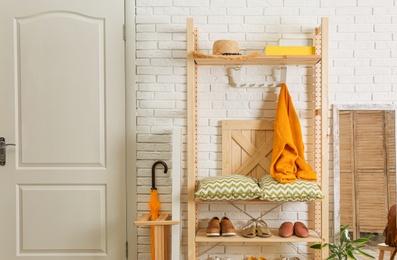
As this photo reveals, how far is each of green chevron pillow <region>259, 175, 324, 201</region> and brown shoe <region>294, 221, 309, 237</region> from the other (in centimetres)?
24

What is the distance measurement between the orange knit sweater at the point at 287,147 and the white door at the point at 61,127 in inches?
39.9

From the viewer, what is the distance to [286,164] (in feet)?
8.64

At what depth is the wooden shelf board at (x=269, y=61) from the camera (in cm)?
263

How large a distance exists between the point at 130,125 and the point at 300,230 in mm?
1275

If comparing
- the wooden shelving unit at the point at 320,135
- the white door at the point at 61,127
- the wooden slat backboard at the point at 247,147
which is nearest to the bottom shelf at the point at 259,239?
the wooden shelving unit at the point at 320,135

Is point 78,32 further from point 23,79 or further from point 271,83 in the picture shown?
point 271,83

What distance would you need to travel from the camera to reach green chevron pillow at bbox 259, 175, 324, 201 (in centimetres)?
251

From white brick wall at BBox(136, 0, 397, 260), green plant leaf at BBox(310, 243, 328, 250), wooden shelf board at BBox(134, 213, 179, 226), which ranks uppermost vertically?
white brick wall at BBox(136, 0, 397, 260)

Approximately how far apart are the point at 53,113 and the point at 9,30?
2.03 ft

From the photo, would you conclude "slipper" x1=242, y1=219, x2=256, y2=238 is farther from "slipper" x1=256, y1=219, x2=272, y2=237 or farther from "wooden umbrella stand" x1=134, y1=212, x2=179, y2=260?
"wooden umbrella stand" x1=134, y1=212, x2=179, y2=260

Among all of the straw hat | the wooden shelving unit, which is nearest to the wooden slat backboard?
the wooden shelving unit

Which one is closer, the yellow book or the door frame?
the yellow book

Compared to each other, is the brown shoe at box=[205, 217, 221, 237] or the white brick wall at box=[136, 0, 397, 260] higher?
the white brick wall at box=[136, 0, 397, 260]

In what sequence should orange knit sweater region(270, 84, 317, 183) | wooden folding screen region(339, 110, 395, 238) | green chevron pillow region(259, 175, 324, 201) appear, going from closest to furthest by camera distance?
green chevron pillow region(259, 175, 324, 201) → orange knit sweater region(270, 84, 317, 183) → wooden folding screen region(339, 110, 395, 238)
